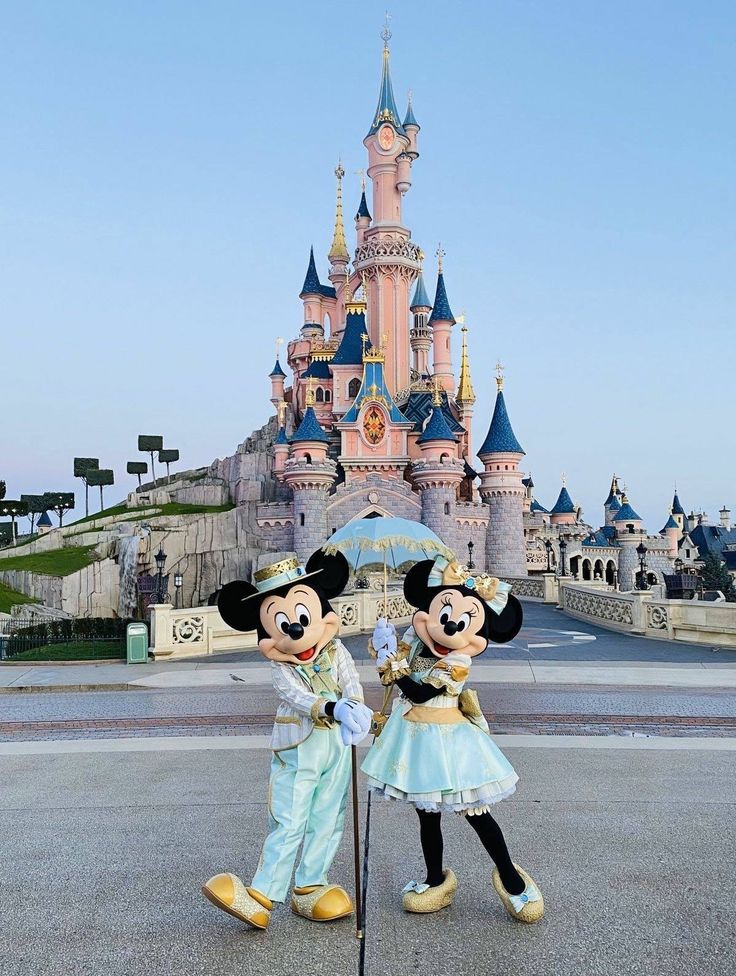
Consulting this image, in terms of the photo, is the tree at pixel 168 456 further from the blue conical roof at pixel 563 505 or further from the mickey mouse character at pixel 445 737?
the mickey mouse character at pixel 445 737

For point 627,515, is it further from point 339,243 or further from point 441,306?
point 339,243

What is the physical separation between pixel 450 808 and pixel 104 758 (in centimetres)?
452

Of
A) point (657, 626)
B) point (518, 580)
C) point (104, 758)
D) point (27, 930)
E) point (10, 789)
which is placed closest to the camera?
point (27, 930)

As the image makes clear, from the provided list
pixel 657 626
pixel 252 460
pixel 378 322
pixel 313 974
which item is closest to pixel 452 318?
pixel 378 322

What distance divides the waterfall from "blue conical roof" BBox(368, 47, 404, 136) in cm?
2891

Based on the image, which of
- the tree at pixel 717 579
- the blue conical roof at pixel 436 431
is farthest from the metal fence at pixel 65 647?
the tree at pixel 717 579

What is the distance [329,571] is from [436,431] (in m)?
34.7

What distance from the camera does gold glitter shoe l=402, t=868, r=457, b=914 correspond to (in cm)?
377

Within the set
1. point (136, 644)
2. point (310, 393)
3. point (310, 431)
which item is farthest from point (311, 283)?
point (136, 644)

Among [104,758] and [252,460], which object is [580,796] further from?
[252,460]

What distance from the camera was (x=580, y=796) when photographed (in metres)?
5.66

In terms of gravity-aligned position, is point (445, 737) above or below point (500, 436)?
below

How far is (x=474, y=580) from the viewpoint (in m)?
4.16

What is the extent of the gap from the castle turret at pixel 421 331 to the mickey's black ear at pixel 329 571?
4953 cm
